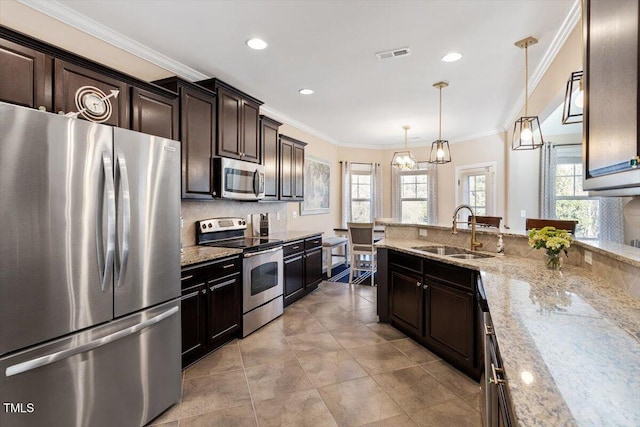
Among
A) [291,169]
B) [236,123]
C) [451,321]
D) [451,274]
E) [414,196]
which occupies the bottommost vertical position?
[451,321]

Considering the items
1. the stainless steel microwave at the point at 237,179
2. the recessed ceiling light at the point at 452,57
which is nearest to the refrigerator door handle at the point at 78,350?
the stainless steel microwave at the point at 237,179

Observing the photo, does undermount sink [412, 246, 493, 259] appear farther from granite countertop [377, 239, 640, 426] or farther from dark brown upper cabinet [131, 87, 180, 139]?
dark brown upper cabinet [131, 87, 180, 139]

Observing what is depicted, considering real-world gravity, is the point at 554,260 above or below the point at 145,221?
below

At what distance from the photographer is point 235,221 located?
392cm

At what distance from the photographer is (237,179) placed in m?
3.55

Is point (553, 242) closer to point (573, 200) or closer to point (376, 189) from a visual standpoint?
point (573, 200)

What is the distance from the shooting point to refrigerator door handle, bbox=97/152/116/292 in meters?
1.65

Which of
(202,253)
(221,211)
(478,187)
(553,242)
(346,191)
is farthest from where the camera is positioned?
(346,191)

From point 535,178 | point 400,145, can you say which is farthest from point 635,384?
point 400,145

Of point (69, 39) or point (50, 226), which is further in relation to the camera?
point (69, 39)

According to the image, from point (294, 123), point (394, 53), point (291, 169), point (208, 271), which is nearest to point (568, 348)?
point (208, 271)

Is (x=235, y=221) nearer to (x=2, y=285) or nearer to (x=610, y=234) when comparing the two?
(x=2, y=285)

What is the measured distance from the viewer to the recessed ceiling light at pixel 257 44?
2.77 meters

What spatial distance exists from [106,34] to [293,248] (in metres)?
2.90
